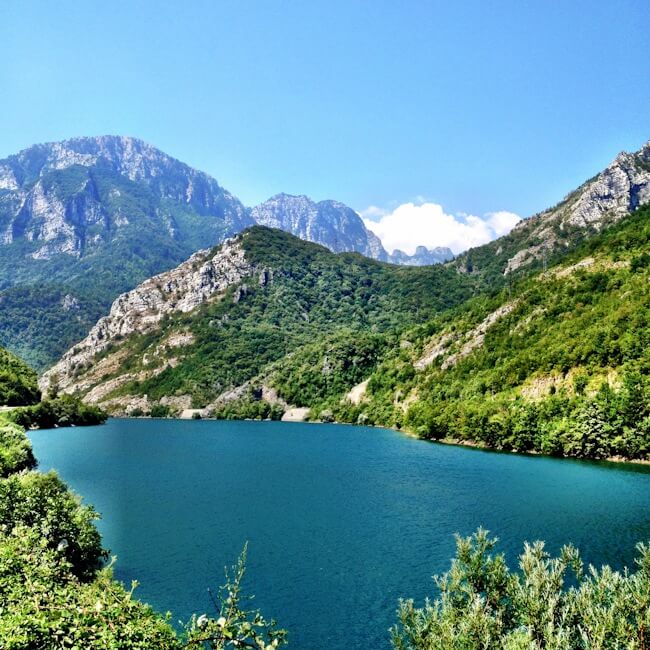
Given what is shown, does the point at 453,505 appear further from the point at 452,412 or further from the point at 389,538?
the point at 452,412

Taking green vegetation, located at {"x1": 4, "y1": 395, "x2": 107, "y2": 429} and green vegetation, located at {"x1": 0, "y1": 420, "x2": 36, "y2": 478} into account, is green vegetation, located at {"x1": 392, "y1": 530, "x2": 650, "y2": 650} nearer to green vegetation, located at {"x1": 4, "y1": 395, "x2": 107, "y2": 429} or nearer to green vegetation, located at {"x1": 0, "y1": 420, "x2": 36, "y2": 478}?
green vegetation, located at {"x1": 0, "y1": 420, "x2": 36, "y2": 478}

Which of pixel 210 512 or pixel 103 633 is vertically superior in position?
pixel 103 633

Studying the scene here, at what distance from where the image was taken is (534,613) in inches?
791

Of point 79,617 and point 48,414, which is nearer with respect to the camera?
point 79,617

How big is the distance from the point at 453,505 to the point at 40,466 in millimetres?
70440

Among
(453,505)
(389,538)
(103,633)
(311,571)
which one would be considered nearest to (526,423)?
(453,505)

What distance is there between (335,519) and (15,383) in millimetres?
146670

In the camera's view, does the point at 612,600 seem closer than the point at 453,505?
Yes

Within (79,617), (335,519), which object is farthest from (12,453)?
(79,617)

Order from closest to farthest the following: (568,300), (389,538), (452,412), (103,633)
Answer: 1. (103,633)
2. (389,538)
3. (452,412)
4. (568,300)

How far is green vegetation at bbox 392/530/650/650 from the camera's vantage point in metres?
18.3

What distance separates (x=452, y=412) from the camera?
5295 inches

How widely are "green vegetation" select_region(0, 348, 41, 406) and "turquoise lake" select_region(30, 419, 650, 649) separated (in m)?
61.4

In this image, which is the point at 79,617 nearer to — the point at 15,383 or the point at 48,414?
the point at 15,383
